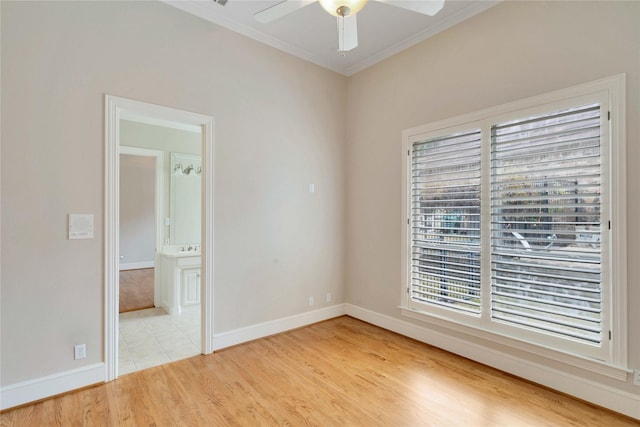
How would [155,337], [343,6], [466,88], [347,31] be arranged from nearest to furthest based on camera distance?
[343,6] < [347,31] < [466,88] < [155,337]

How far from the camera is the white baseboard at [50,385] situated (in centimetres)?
218

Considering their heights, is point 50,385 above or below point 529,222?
below

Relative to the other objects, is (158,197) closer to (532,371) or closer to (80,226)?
(80,226)

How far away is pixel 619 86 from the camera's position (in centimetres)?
216

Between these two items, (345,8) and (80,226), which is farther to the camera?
(80,226)

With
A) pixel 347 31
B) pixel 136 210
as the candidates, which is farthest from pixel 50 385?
pixel 136 210

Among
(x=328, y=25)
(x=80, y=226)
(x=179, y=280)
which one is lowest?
(x=179, y=280)

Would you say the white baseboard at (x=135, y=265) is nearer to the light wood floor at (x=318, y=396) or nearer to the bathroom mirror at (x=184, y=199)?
the bathroom mirror at (x=184, y=199)

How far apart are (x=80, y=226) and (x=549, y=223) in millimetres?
3676

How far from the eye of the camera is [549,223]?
2.47 m

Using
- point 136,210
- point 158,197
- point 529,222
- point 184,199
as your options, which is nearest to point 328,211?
point 529,222

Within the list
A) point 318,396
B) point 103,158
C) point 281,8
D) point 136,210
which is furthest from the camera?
point 136,210

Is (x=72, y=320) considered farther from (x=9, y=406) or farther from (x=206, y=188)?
(x=206, y=188)

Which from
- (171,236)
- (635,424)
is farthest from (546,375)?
(171,236)
